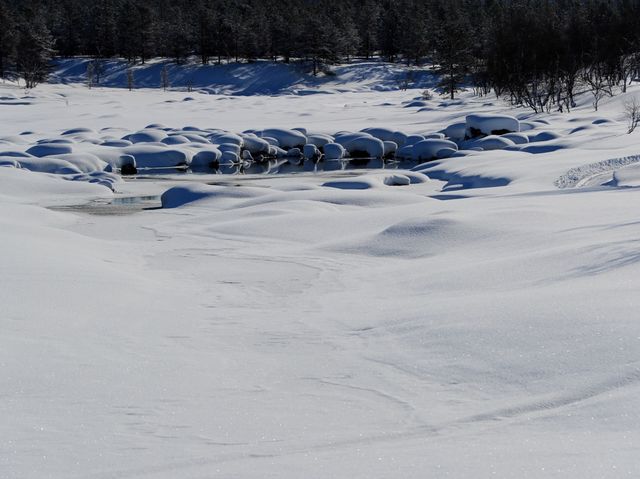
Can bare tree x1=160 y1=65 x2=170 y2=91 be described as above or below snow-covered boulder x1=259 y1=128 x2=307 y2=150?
above

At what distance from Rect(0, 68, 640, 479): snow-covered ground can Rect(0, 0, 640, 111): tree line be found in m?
35.4

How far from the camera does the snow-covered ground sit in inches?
109

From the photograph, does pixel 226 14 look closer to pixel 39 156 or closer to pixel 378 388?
pixel 39 156

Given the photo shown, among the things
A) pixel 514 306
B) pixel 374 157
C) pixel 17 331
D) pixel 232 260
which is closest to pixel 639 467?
pixel 514 306

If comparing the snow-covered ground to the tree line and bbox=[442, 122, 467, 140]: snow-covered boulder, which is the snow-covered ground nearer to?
bbox=[442, 122, 467, 140]: snow-covered boulder

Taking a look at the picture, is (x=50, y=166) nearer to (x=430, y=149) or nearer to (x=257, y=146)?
(x=257, y=146)

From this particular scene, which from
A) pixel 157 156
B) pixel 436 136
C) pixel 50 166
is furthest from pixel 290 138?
pixel 50 166

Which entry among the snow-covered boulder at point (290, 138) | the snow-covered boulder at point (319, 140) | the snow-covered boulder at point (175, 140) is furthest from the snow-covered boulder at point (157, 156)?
the snow-covered boulder at point (319, 140)

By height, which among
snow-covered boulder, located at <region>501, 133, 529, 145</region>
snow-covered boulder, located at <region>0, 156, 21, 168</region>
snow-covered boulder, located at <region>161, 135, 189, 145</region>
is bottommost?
snow-covered boulder, located at <region>501, 133, 529, 145</region>

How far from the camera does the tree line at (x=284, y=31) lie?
50.6 metres

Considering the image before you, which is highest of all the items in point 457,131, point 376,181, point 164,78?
point 164,78

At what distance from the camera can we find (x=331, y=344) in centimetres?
448

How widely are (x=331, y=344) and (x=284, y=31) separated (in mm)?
66083

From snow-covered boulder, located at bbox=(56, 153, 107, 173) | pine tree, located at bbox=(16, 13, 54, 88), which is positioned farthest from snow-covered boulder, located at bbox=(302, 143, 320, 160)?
pine tree, located at bbox=(16, 13, 54, 88)
